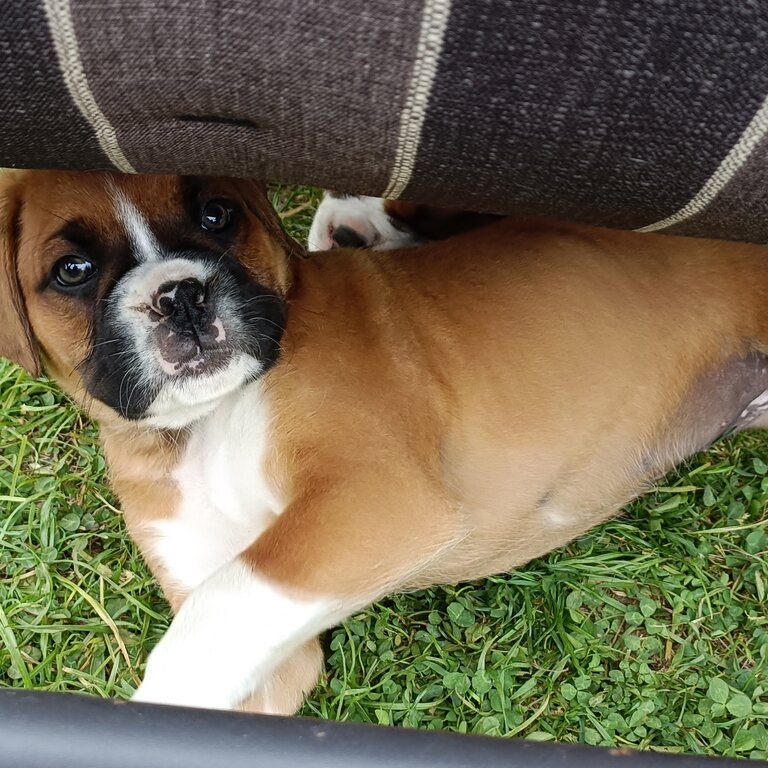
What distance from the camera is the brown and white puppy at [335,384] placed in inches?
88.1

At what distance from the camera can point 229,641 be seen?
2199 mm

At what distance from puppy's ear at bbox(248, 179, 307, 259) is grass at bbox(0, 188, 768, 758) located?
125 centimetres

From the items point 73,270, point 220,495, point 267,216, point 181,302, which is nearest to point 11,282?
point 73,270

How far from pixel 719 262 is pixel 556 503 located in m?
0.89

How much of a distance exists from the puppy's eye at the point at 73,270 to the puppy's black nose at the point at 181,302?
0.26 m

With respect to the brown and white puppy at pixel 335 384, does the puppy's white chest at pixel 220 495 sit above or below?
below

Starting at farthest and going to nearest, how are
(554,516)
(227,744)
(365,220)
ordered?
1. (365,220)
2. (554,516)
3. (227,744)

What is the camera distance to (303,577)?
221cm

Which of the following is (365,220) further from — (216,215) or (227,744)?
(227,744)

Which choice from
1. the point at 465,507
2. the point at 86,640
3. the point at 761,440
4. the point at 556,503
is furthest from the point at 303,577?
the point at 761,440

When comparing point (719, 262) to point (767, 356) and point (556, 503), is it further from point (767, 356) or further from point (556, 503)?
point (556, 503)

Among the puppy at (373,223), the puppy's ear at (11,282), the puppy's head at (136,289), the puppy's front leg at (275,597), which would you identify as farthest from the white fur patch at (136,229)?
the puppy at (373,223)

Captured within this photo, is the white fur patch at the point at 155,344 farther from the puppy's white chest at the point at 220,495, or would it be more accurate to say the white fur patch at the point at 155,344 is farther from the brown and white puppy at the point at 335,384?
the puppy's white chest at the point at 220,495

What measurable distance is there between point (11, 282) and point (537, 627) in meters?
1.96
